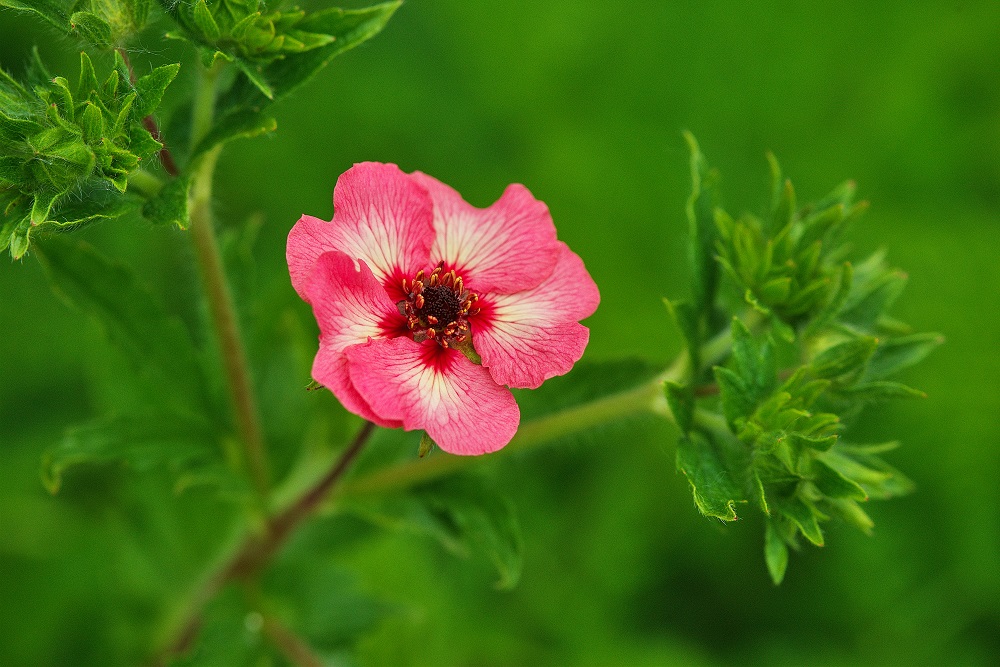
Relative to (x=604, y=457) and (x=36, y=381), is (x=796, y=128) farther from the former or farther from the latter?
(x=36, y=381)

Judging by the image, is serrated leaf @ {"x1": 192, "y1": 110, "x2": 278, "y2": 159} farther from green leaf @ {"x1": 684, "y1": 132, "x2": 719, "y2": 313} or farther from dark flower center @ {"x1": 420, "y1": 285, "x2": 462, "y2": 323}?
green leaf @ {"x1": 684, "y1": 132, "x2": 719, "y2": 313}

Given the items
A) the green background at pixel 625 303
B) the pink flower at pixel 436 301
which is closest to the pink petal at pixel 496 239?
the pink flower at pixel 436 301

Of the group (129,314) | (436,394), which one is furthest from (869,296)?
(129,314)

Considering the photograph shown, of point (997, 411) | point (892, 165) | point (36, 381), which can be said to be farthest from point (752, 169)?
point (36, 381)

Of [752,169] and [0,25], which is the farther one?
[752,169]

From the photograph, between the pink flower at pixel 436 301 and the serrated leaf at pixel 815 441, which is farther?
the serrated leaf at pixel 815 441

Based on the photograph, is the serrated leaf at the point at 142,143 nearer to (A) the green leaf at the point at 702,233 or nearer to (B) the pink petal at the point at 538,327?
(B) the pink petal at the point at 538,327
